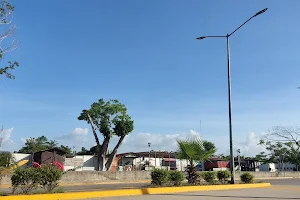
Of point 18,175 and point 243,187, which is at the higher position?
point 18,175

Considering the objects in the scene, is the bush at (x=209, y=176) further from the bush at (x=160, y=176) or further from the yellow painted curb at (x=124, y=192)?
the bush at (x=160, y=176)

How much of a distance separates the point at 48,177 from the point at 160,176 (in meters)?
5.94

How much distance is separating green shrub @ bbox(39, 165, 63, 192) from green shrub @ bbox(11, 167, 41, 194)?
177 mm

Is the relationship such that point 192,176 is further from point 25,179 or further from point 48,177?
point 25,179

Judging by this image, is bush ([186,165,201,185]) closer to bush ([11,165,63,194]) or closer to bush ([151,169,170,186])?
bush ([151,169,170,186])

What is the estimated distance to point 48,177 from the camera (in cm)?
1200

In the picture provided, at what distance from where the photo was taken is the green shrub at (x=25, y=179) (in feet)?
37.6

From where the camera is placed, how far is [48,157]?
37438mm

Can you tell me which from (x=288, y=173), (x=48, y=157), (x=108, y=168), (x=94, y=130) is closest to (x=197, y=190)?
(x=48, y=157)

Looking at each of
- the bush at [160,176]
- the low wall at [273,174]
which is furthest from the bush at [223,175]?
the low wall at [273,174]

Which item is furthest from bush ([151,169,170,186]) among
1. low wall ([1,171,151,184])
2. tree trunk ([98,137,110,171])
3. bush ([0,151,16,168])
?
tree trunk ([98,137,110,171])

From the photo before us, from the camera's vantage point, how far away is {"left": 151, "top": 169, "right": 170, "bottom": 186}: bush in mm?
15923

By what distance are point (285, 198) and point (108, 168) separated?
3321 cm

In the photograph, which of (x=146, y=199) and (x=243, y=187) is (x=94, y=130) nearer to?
(x=243, y=187)
